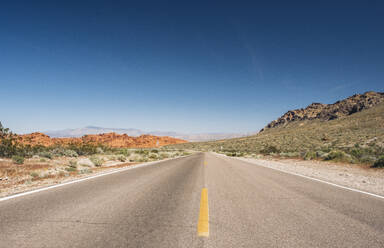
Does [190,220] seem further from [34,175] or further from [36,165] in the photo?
[36,165]

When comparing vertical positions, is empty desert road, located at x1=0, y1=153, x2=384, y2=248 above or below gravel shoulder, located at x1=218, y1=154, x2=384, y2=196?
above

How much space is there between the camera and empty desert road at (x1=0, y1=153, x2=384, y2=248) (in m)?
2.57

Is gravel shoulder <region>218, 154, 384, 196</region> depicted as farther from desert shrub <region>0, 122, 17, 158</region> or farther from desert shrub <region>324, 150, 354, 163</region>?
desert shrub <region>0, 122, 17, 158</region>

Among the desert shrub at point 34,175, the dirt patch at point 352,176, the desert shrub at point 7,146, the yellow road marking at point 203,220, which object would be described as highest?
the desert shrub at point 7,146

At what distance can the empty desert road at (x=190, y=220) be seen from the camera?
2574 millimetres

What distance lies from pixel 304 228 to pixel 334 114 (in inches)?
4544

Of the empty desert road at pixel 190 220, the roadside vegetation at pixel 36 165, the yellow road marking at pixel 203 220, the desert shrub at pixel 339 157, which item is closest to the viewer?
the empty desert road at pixel 190 220

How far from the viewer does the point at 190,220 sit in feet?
10.7

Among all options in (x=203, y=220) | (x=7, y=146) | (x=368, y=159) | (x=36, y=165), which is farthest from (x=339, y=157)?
(x=7, y=146)

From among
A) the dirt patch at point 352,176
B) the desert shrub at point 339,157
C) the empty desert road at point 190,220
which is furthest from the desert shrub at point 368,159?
the empty desert road at point 190,220

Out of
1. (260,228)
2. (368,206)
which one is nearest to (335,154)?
(368,206)

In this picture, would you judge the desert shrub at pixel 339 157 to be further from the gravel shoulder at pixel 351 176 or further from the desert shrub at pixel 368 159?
the gravel shoulder at pixel 351 176

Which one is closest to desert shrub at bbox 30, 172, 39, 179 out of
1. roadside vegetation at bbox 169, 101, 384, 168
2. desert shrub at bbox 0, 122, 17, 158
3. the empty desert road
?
the empty desert road

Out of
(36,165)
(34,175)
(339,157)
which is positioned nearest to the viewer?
(34,175)
